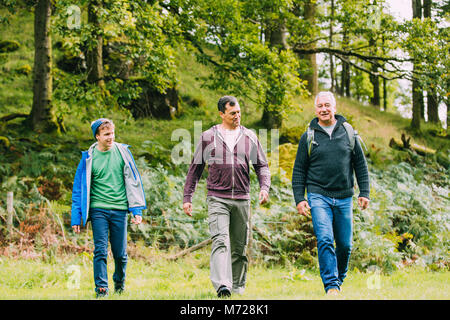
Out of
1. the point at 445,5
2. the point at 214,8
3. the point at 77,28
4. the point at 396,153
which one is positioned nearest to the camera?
the point at 77,28

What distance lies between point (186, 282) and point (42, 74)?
9838 mm

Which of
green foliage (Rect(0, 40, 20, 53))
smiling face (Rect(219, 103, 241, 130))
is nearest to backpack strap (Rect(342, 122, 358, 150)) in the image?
smiling face (Rect(219, 103, 241, 130))

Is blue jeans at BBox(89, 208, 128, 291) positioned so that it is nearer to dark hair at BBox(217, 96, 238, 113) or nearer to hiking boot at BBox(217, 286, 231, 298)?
hiking boot at BBox(217, 286, 231, 298)

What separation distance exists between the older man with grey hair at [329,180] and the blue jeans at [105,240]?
1.96 meters

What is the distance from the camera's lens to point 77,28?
10844mm

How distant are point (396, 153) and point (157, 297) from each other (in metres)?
14.4

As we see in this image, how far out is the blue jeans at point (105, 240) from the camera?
511cm

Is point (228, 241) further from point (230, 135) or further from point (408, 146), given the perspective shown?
point (408, 146)

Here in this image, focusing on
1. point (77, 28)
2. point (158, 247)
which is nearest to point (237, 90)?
point (77, 28)

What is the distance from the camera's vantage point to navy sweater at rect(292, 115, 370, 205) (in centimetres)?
513

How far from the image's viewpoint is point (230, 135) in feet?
17.7

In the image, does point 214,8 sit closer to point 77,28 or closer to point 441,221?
point 77,28

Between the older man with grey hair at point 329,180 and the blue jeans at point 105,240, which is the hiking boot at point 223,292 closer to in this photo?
the older man with grey hair at point 329,180

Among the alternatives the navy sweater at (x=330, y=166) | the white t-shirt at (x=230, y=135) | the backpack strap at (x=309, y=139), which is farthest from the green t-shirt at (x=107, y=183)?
the backpack strap at (x=309, y=139)
